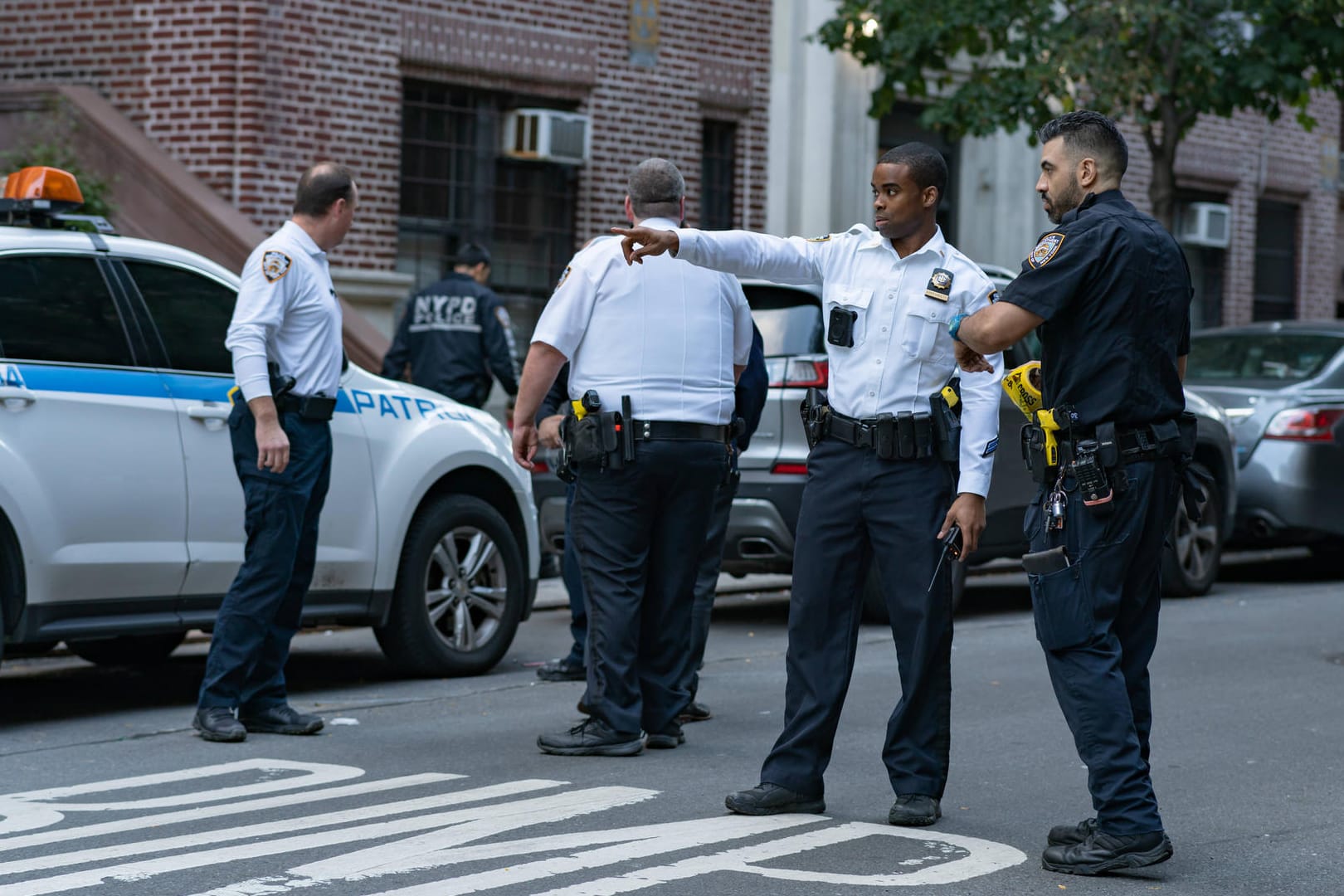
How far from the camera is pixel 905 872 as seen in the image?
5203 mm

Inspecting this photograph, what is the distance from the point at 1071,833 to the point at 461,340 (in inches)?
270

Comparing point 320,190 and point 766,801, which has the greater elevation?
point 320,190

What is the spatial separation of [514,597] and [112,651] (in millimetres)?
1721

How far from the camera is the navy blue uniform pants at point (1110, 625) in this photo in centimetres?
516

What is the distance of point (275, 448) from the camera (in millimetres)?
6973

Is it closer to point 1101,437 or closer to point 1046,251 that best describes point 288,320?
point 1046,251

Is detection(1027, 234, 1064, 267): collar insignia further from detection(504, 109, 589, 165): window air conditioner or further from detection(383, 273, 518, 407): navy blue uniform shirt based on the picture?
detection(504, 109, 589, 165): window air conditioner

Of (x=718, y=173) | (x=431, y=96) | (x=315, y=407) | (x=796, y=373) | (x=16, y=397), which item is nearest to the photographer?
(x=16, y=397)

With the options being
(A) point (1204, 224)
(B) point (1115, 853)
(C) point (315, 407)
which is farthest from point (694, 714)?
(A) point (1204, 224)

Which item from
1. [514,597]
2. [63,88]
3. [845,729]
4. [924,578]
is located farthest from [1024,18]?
[924,578]

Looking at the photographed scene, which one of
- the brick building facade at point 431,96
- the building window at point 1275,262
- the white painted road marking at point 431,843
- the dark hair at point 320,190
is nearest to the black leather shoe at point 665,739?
the white painted road marking at point 431,843

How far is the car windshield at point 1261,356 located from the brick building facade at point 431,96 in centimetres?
507

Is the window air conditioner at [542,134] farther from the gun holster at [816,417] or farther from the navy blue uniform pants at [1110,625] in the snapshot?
the navy blue uniform pants at [1110,625]

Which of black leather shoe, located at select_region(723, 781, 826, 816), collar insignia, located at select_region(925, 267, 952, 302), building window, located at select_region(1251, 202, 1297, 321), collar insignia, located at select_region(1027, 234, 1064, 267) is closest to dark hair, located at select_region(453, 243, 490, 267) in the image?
collar insignia, located at select_region(925, 267, 952, 302)
